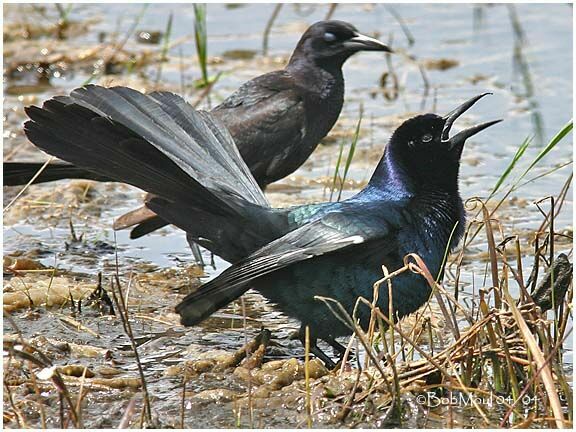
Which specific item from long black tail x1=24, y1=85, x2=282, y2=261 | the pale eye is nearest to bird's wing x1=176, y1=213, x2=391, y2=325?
long black tail x1=24, y1=85, x2=282, y2=261

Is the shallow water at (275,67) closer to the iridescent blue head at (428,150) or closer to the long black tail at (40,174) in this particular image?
the long black tail at (40,174)

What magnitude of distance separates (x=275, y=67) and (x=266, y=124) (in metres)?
2.81

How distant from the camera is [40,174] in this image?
20.7ft

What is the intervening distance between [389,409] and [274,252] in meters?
0.84

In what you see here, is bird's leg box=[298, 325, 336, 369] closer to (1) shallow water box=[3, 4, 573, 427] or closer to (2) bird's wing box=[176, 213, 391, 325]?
(1) shallow water box=[3, 4, 573, 427]

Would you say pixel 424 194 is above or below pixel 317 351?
above

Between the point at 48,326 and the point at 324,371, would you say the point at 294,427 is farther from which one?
the point at 48,326

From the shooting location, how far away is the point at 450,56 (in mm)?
10078

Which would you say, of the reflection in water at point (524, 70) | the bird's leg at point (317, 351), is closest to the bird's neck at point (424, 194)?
the bird's leg at point (317, 351)

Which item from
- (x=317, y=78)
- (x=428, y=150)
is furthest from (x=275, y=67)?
(x=428, y=150)

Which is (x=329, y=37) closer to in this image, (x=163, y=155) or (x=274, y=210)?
(x=274, y=210)

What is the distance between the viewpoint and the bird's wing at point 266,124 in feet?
22.4

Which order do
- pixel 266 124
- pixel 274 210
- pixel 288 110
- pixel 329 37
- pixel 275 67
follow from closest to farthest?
pixel 274 210 < pixel 266 124 < pixel 288 110 < pixel 329 37 < pixel 275 67

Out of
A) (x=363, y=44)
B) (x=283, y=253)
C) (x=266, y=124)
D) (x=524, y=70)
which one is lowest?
(x=283, y=253)
